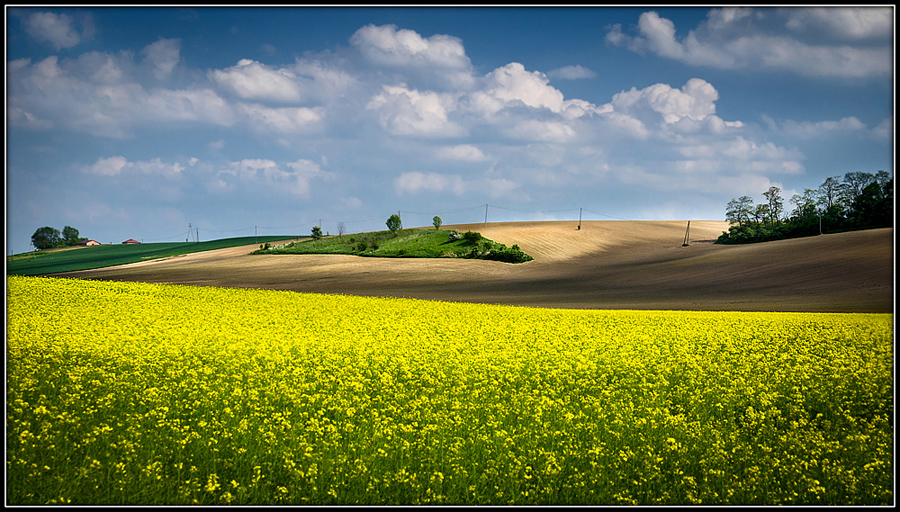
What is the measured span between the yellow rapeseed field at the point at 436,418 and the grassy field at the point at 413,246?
181ft

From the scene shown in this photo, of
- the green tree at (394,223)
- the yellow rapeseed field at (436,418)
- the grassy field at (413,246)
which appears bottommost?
the yellow rapeseed field at (436,418)

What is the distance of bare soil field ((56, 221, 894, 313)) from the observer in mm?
38781

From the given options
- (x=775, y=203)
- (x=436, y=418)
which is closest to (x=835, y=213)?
(x=775, y=203)

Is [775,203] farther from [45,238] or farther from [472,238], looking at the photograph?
[45,238]

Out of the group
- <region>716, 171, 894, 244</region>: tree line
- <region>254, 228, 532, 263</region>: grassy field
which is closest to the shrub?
<region>254, 228, 532, 263</region>: grassy field

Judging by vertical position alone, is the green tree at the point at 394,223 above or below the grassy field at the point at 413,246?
above

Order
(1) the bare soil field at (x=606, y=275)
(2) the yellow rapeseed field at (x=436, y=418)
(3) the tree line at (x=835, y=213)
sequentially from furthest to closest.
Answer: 1. (3) the tree line at (x=835, y=213)
2. (1) the bare soil field at (x=606, y=275)
3. (2) the yellow rapeseed field at (x=436, y=418)

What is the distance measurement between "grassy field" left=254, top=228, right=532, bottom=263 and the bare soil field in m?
3.70

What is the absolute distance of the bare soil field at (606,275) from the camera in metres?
38.8

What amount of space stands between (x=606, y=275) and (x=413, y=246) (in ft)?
91.1

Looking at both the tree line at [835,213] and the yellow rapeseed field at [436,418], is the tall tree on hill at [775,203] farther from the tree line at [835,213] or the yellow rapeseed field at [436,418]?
the yellow rapeseed field at [436,418]

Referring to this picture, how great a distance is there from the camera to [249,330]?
16.0 m

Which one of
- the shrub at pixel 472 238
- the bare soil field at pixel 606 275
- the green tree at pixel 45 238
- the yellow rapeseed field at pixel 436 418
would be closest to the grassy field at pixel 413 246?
the shrub at pixel 472 238

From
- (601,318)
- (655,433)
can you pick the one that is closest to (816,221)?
(601,318)
